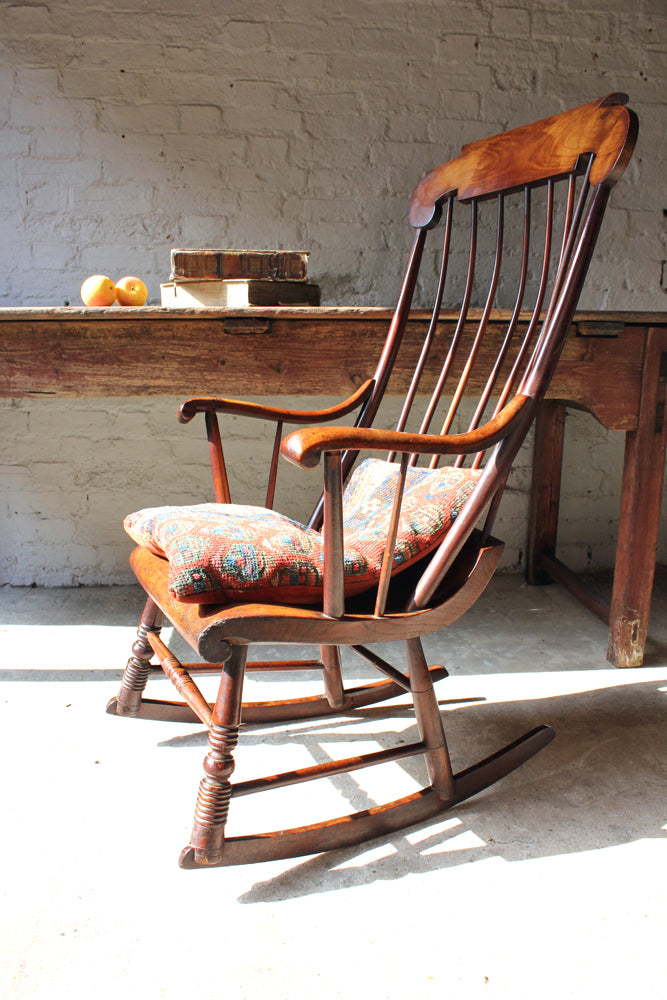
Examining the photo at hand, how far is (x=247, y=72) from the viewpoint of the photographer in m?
2.47

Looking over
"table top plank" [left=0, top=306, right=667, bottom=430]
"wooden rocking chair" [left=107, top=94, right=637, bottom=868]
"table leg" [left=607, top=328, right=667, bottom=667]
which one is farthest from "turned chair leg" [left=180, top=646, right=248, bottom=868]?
"table leg" [left=607, top=328, right=667, bottom=667]

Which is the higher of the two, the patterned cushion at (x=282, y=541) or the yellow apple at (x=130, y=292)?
the yellow apple at (x=130, y=292)

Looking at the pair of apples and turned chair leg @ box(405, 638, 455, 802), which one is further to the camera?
the pair of apples

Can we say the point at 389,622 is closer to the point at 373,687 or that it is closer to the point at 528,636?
the point at 373,687

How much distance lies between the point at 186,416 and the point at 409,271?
587mm

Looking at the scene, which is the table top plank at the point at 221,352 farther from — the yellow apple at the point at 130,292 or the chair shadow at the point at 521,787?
the chair shadow at the point at 521,787

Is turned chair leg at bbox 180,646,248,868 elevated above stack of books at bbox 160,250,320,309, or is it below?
below

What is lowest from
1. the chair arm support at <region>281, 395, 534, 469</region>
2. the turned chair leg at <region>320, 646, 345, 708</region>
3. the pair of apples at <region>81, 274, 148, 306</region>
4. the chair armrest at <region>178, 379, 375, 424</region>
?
the turned chair leg at <region>320, 646, 345, 708</region>

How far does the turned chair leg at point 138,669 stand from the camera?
1.54m

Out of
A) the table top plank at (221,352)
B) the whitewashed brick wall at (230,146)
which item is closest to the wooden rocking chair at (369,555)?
the table top plank at (221,352)

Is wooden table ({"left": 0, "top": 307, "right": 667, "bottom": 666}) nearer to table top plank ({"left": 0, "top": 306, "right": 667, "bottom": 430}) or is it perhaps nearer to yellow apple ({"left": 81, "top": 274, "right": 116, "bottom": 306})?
table top plank ({"left": 0, "top": 306, "right": 667, "bottom": 430})

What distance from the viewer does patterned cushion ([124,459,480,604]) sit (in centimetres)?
110

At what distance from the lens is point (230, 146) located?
8.15 ft

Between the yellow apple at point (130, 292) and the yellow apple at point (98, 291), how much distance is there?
3 centimetres
